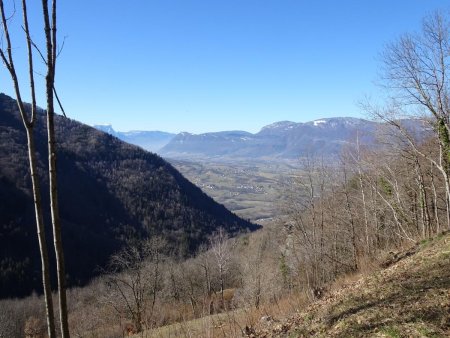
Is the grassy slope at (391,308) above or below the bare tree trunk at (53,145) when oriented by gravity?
below

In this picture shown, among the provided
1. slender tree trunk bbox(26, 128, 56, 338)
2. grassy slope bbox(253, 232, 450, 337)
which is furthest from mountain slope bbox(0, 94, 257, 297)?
slender tree trunk bbox(26, 128, 56, 338)

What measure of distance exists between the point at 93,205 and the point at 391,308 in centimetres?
12458

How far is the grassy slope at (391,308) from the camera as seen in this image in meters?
6.40

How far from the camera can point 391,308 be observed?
7.43 meters

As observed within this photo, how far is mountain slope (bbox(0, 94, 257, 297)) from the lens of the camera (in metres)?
88.2

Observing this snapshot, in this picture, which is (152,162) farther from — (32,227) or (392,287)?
(392,287)

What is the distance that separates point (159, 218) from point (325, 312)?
118608 millimetres

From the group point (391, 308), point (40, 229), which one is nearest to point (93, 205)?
point (391, 308)

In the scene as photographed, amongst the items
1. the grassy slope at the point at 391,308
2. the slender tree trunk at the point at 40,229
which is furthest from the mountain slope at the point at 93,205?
the slender tree trunk at the point at 40,229

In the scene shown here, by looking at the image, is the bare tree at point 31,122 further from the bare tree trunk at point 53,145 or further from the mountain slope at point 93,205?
the mountain slope at point 93,205

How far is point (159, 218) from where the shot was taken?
12481cm

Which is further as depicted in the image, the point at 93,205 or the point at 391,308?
the point at 93,205

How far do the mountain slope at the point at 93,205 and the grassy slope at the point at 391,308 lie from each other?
6438cm

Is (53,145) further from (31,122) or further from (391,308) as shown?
(391,308)
